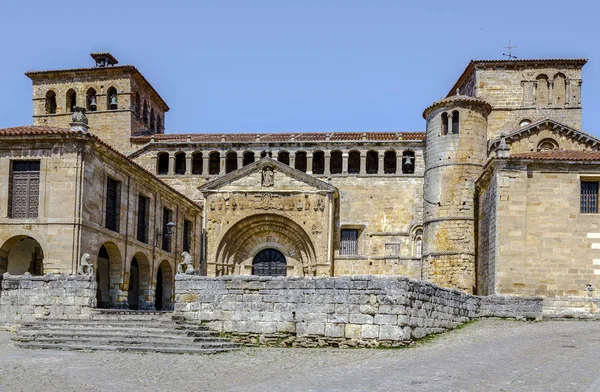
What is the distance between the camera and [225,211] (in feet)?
121

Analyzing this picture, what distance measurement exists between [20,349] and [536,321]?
13.1 m

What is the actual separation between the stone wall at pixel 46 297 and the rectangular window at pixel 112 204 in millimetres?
6573

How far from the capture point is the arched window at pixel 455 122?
1384 inches

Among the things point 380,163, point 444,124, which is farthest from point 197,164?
point 444,124

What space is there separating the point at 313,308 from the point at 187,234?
Answer: 2098cm

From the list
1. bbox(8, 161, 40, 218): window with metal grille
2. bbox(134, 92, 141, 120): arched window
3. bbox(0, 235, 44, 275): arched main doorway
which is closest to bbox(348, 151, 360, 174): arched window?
bbox(134, 92, 141, 120): arched window

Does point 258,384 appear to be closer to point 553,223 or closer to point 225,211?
point 553,223

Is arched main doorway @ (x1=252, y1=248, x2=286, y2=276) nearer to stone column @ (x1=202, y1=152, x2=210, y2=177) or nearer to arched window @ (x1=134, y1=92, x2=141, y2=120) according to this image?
stone column @ (x1=202, y1=152, x2=210, y2=177)

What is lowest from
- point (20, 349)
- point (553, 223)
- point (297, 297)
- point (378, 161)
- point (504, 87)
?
point (20, 349)

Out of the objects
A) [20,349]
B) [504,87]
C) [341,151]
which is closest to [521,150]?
[504,87]

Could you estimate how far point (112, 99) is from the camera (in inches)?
1719

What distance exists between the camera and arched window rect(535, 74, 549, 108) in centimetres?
4072

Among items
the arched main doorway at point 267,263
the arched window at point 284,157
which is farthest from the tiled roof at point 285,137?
the arched main doorway at point 267,263

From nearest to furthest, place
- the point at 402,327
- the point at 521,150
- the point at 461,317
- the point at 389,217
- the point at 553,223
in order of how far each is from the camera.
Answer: the point at 402,327 < the point at 461,317 < the point at 553,223 < the point at 521,150 < the point at 389,217
